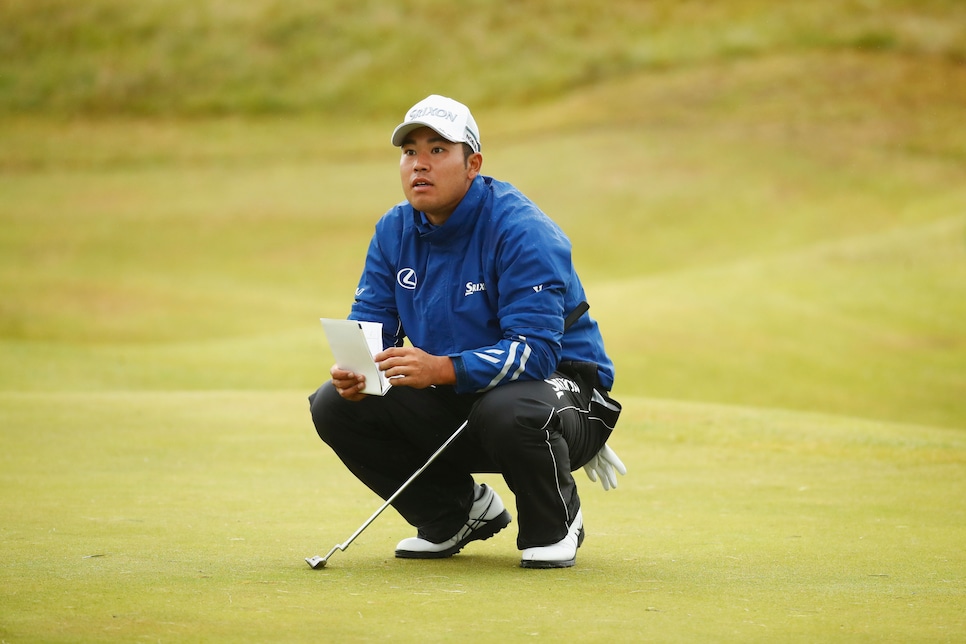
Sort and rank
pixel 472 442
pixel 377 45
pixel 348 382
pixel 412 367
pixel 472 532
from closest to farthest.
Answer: pixel 412 367
pixel 348 382
pixel 472 442
pixel 472 532
pixel 377 45

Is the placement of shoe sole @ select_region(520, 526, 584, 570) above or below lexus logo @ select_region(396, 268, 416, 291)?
below

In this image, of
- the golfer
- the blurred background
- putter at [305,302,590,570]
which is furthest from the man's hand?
the blurred background

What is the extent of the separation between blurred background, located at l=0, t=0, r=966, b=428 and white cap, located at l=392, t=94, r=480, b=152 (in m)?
11.2

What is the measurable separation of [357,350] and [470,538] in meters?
0.97

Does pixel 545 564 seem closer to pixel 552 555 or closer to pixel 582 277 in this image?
pixel 552 555

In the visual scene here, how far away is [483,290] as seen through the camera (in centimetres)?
419

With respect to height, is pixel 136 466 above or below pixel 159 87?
below

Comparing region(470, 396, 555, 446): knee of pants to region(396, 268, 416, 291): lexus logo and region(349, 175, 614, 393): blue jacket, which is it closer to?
region(349, 175, 614, 393): blue jacket

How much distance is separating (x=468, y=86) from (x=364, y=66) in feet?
10.7

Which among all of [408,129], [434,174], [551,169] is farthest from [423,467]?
[551,169]

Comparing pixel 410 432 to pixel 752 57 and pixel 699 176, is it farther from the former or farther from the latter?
pixel 752 57

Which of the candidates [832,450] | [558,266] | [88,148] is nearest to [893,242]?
[832,450]

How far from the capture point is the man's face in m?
4.23

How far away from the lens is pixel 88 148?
114 feet
